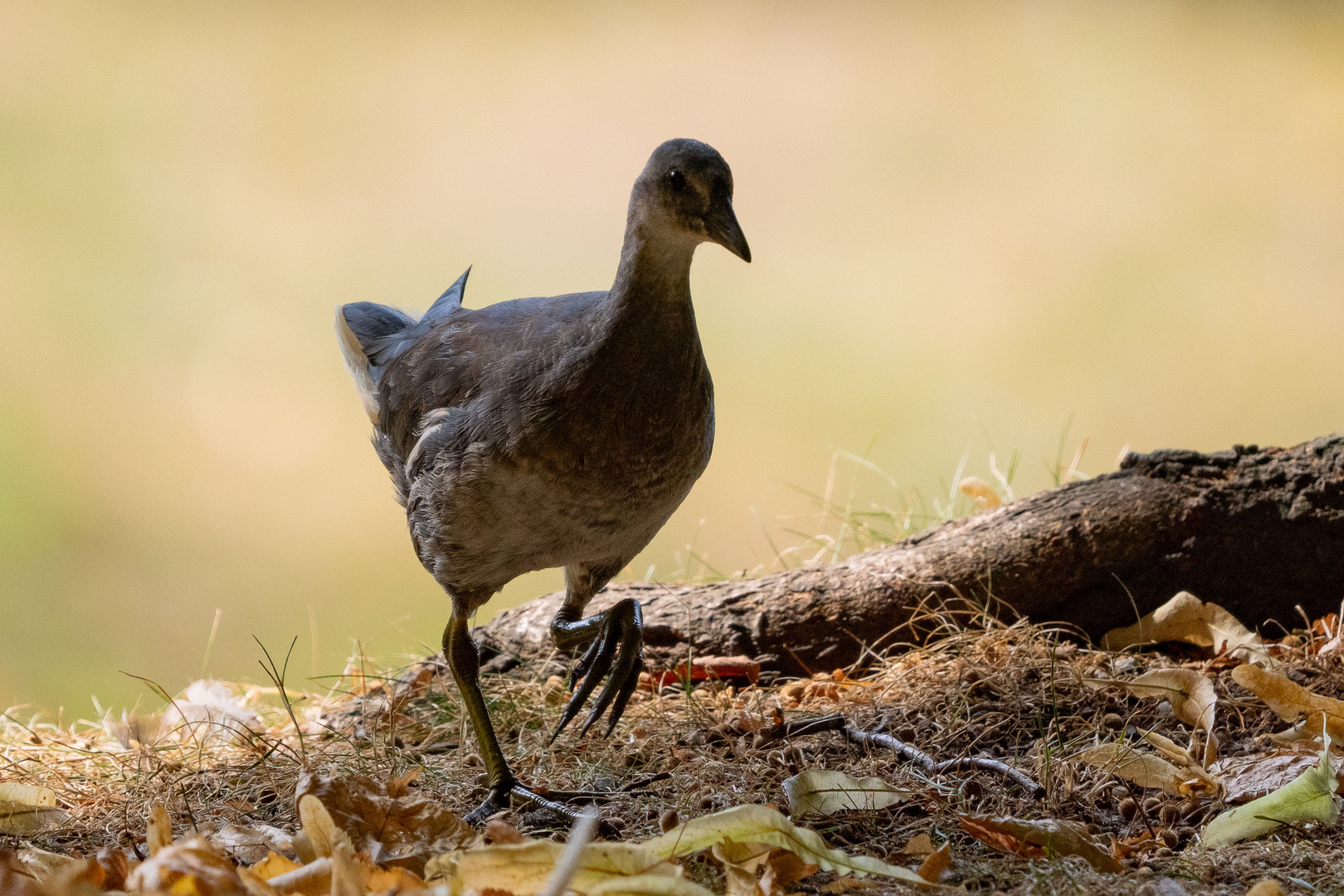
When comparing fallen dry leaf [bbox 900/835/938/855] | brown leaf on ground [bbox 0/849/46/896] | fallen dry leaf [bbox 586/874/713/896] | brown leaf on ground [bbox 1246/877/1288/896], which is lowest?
brown leaf on ground [bbox 1246/877/1288/896]

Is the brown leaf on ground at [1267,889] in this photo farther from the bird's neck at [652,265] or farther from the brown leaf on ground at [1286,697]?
the bird's neck at [652,265]

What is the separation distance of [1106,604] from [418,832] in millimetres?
2207

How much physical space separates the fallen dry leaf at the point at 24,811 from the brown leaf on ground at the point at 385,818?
715 millimetres

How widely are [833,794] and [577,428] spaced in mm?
1014

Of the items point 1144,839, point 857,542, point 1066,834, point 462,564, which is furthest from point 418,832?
point 857,542

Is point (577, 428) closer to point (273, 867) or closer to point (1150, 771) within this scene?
point (273, 867)

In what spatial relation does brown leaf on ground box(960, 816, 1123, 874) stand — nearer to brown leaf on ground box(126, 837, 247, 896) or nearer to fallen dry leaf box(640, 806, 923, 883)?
fallen dry leaf box(640, 806, 923, 883)

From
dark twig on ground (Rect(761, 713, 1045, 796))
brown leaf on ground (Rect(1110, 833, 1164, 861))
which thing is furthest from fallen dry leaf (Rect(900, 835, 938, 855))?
dark twig on ground (Rect(761, 713, 1045, 796))

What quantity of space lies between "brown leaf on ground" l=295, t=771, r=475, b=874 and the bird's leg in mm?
389

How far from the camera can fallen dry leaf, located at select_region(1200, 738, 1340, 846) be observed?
2018 millimetres

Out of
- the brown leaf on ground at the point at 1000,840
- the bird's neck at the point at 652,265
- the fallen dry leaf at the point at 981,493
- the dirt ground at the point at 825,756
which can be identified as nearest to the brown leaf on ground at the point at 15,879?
the dirt ground at the point at 825,756

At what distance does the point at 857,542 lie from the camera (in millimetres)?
4391

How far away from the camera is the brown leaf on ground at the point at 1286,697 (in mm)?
2457

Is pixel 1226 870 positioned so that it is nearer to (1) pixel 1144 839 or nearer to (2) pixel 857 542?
(1) pixel 1144 839
